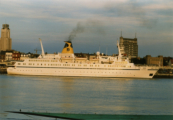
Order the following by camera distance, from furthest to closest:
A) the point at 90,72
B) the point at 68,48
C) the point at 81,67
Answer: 1. the point at 68,48
2. the point at 81,67
3. the point at 90,72

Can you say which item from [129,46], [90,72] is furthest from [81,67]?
[129,46]

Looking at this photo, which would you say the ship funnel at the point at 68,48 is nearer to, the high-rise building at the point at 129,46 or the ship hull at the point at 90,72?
the ship hull at the point at 90,72

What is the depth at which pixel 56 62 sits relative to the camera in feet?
154

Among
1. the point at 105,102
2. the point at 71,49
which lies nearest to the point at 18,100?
the point at 105,102

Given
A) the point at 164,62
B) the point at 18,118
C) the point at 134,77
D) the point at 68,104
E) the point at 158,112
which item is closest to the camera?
the point at 18,118

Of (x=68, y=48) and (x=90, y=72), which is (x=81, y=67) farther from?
(x=68, y=48)

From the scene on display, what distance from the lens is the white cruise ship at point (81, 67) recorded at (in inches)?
1780

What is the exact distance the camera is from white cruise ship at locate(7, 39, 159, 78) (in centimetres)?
4522

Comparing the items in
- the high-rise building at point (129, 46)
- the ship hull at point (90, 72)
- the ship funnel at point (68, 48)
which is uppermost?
the high-rise building at point (129, 46)

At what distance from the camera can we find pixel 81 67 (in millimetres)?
46250

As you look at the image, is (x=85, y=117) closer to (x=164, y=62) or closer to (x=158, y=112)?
(x=158, y=112)

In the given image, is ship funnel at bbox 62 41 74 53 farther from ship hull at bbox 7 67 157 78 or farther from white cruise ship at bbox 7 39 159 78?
ship hull at bbox 7 67 157 78

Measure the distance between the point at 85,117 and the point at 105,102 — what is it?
6.89m

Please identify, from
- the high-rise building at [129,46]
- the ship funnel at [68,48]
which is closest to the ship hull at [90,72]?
the ship funnel at [68,48]
